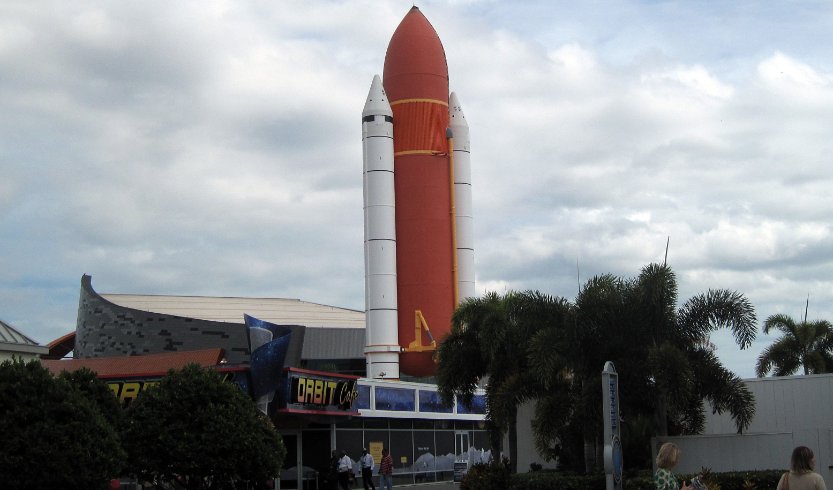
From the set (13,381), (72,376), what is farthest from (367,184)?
(13,381)

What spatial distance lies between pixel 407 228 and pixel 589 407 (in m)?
26.2

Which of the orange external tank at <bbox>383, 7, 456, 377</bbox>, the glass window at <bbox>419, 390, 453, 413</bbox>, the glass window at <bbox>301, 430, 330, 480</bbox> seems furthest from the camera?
the orange external tank at <bbox>383, 7, 456, 377</bbox>

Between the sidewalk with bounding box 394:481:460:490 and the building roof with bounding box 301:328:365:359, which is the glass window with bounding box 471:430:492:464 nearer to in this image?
the sidewalk with bounding box 394:481:460:490

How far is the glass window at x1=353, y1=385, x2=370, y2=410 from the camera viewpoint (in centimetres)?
4147

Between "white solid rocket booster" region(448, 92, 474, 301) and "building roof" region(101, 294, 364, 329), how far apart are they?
10.4 metres

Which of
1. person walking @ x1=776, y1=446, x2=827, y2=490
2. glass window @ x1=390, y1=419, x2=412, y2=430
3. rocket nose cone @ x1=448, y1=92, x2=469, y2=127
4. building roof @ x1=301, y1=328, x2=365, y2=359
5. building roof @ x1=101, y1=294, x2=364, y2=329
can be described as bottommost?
person walking @ x1=776, y1=446, x2=827, y2=490

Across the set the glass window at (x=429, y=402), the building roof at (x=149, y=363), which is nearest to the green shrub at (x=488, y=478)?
the building roof at (x=149, y=363)

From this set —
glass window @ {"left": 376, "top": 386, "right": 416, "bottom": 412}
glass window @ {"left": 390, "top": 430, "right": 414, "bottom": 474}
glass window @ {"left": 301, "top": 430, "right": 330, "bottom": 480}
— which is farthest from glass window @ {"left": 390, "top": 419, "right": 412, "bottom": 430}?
glass window @ {"left": 301, "top": 430, "right": 330, "bottom": 480}

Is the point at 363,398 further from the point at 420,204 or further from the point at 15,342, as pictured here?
the point at 15,342

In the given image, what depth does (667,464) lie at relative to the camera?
12609 mm

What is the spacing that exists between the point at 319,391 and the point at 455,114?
21897 mm

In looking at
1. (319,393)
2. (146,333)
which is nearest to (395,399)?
(319,393)

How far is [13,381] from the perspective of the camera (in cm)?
2048

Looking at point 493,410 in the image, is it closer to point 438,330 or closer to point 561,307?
point 561,307
